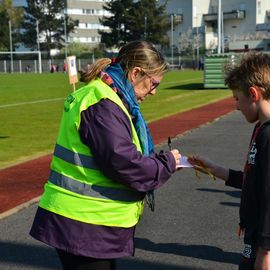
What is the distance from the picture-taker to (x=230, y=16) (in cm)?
11756

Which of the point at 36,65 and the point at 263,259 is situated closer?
the point at 263,259

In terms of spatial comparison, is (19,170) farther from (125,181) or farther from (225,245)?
(125,181)

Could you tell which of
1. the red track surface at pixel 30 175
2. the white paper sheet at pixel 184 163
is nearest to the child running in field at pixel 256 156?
the white paper sheet at pixel 184 163

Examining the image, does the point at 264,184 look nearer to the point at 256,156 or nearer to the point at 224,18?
the point at 256,156

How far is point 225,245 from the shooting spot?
17.1 ft

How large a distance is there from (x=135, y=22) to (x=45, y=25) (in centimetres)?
1982

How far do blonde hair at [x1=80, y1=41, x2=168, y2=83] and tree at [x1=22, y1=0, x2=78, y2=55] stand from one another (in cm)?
11085

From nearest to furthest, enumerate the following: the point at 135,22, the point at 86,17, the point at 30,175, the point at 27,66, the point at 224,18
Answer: the point at 30,175
the point at 27,66
the point at 135,22
the point at 224,18
the point at 86,17

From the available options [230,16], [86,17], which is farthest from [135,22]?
[86,17]

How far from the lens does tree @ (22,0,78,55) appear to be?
4437 inches

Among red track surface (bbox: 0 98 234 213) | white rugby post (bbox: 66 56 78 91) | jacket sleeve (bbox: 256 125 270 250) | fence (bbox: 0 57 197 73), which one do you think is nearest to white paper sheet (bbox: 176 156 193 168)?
jacket sleeve (bbox: 256 125 270 250)

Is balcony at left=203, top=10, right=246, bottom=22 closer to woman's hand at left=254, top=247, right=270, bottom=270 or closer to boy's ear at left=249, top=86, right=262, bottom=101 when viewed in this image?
boy's ear at left=249, top=86, right=262, bottom=101

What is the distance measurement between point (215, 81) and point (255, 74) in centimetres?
3146

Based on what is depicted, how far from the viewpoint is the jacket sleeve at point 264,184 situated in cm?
257
